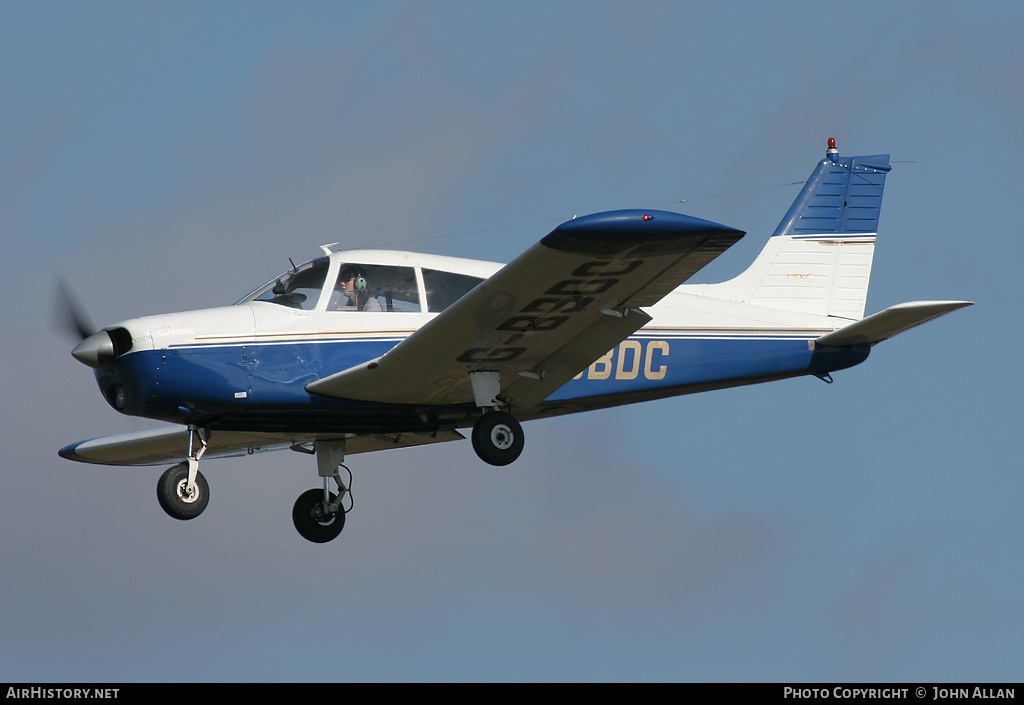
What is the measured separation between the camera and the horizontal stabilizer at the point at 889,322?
14734 millimetres

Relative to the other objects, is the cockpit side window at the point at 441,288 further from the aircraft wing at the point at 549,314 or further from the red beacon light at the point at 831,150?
the red beacon light at the point at 831,150

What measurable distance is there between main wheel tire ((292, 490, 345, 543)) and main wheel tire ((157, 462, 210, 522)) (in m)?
2.09

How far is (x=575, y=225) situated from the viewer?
12.0m

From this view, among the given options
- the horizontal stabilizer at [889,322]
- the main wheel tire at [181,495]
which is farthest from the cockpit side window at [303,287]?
the horizontal stabilizer at [889,322]

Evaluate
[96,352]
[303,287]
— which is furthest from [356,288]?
[96,352]

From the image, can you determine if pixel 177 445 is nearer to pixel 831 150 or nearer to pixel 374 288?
pixel 374 288

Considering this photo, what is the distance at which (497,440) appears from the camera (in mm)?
14141

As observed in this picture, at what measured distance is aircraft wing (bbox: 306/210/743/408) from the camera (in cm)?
1209

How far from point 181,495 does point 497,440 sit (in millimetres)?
2924

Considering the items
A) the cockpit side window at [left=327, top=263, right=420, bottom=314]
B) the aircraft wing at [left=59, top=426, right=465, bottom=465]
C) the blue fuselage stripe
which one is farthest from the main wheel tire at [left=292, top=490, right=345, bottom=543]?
the cockpit side window at [left=327, top=263, right=420, bottom=314]

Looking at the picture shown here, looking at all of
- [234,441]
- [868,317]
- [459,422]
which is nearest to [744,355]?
[868,317]

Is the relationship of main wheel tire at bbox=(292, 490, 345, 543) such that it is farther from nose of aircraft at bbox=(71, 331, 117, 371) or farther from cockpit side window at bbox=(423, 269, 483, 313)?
nose of aircraft at bbox=(71, 331, 117, 371)

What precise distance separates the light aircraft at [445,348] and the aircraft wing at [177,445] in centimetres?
4
